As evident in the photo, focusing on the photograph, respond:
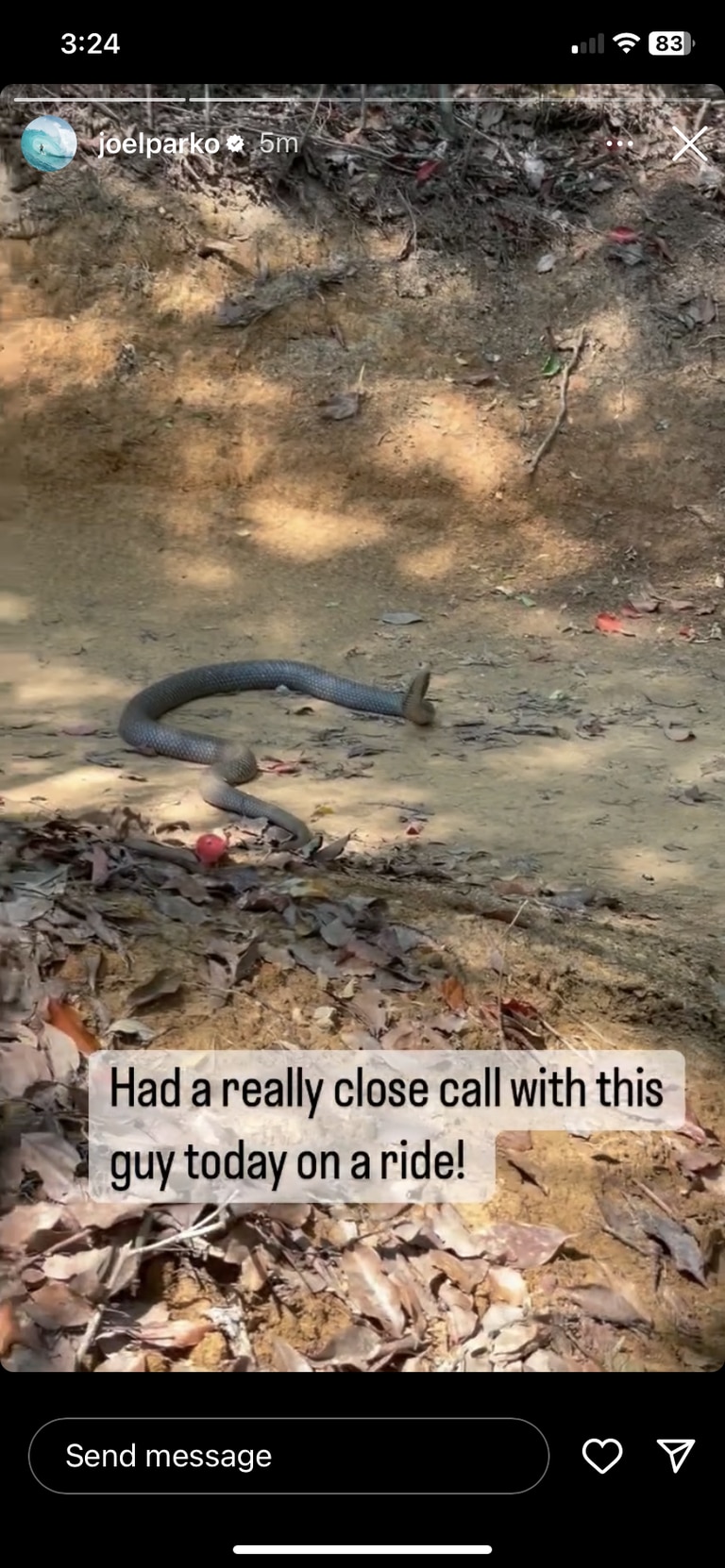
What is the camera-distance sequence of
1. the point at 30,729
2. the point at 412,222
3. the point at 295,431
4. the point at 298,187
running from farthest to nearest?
the point at 295,431 → the point at 412,222 → the point at 298,187 → the point at 30,729

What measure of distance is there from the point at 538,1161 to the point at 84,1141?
0.65 meters

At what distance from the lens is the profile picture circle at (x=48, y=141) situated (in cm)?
203

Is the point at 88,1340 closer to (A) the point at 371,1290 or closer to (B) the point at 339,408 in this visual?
(A) the point at 371,1290

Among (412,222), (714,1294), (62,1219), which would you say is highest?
(412,222)

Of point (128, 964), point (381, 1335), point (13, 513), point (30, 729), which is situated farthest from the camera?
point (13, 513)

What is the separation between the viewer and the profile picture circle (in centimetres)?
203

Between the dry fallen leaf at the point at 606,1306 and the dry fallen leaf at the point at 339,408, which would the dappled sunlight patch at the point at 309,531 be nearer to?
the dry fallen leaf at the point at 339,408

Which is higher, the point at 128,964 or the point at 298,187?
the point at 298,187

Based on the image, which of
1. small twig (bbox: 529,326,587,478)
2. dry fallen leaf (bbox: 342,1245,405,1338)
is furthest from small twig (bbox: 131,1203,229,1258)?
small twig (bbox: 529,326,587,478)

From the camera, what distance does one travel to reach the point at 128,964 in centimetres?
254
